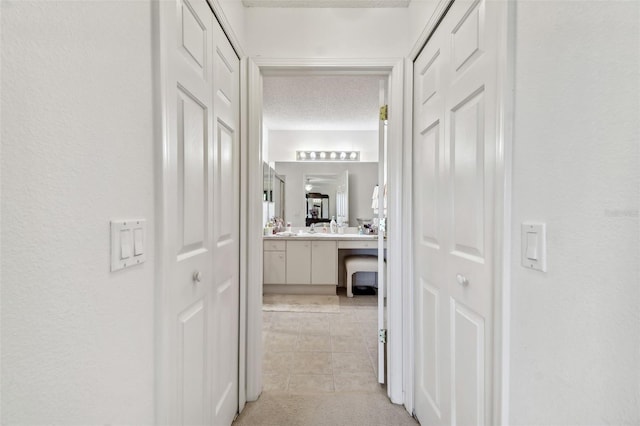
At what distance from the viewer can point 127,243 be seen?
676mm

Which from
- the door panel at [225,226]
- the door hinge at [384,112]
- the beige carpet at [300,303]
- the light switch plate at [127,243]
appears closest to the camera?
the light switch plate at [127,243]

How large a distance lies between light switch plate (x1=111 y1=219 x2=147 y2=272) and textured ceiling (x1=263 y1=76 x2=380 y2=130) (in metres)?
2.10

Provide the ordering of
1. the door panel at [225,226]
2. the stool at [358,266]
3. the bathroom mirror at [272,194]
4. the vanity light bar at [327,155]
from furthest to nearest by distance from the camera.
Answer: the vanity light bar at [327,155], the bathroom mirror at [272,194], the stool at [358,266], the door panel at [225,226]

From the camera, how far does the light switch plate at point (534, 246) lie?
0.69m

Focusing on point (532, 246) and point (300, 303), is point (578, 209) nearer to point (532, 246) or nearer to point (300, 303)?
point (532, 246)

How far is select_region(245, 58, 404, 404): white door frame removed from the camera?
163 cm

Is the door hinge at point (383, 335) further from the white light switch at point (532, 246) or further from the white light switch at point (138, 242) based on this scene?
the white light switch at point (138, 242)

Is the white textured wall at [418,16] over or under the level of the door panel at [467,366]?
over

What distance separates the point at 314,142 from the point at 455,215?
3.44 meters

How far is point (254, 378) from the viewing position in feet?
5.51

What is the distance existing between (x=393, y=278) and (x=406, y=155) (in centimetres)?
72

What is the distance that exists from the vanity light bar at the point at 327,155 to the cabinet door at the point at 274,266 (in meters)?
1.52

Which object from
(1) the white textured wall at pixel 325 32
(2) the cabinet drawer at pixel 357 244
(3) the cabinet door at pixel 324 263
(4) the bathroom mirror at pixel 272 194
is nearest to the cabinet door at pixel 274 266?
(3) the cabinet door at pixel 324 263

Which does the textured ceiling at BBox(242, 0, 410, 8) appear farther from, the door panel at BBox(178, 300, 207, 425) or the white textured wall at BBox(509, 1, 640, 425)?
the door panel at BBox(178, 300, 207, 425)
